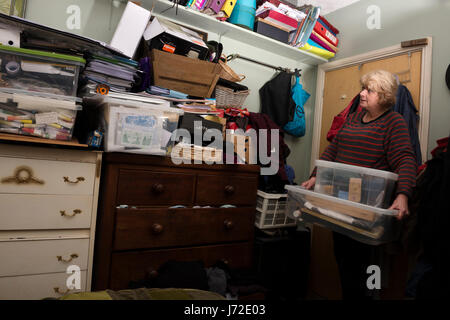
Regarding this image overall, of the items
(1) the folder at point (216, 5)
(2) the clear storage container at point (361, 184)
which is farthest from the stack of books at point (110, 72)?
(2) the clear storage container at point (361, 184)

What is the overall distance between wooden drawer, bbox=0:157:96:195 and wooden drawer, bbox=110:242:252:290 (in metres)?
0.39

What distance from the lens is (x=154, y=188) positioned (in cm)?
147

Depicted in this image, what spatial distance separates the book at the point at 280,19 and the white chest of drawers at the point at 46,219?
169 cm

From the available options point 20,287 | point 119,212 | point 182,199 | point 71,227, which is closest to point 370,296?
point 182,199

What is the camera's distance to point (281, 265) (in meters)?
1.94

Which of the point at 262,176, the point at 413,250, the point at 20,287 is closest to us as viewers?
the point at 20,287

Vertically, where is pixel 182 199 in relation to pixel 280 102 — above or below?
below

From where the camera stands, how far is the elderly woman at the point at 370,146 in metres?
1.42

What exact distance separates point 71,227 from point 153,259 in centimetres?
44

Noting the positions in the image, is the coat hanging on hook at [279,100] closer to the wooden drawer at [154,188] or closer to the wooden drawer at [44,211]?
the wooden drawer at [154,188]

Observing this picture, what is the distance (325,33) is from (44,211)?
241 cm

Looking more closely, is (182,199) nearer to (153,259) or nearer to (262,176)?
(153,259)

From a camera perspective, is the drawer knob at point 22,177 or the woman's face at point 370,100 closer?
the drawer knob at point 22,177

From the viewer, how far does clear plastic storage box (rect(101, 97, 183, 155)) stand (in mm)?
1347
